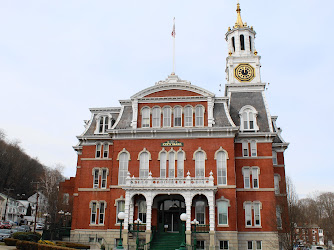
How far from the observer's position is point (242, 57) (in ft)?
143

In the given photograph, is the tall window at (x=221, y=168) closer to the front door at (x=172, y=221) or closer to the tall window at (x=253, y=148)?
the tall window at (x=253, y=148)

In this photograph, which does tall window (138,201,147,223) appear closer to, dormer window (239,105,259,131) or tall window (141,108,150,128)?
tall window (141,108,150,128)

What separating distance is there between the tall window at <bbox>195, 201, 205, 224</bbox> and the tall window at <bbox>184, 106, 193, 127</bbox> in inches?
318

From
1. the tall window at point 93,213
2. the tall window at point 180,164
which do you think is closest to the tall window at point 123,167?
the tall window at point 93,213

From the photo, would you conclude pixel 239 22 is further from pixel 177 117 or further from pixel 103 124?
pixel 103 124

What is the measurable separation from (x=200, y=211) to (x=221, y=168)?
4710mm

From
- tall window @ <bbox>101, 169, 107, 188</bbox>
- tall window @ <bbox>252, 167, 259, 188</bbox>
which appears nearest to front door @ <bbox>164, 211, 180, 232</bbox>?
tall window @ <bbox>101, 169, 107, 188</bbox>

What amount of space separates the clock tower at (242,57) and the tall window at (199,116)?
9354 millimetres

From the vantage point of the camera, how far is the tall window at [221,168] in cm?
3278

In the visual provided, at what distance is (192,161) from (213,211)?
18.6ft

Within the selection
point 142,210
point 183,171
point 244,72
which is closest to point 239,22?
point 244,72

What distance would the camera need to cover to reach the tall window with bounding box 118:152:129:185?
34156 mm

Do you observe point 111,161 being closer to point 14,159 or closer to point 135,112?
point 135,112

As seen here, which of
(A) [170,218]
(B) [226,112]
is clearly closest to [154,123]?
(B) [226,112]
